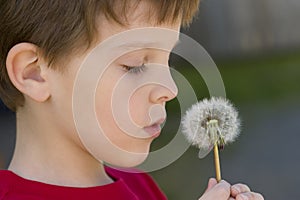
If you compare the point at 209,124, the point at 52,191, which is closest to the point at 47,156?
the point at 52,191

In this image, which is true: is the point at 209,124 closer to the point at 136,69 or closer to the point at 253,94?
the point at 136,69

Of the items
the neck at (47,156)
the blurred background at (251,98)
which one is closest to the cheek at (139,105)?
the neck at (47,156)

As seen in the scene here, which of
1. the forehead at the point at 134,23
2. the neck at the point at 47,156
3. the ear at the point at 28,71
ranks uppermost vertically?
the forehead at the point at 134,23

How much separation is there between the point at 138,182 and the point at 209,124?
307 millimetres

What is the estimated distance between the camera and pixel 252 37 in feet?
20.9

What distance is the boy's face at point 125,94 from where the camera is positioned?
1.18 metres

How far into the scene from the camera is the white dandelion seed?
118 cm

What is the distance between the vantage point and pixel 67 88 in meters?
1.20

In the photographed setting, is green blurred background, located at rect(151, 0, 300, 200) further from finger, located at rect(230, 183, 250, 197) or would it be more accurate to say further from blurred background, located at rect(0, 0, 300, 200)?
finger, located at rect(230, 183, 250, 197)

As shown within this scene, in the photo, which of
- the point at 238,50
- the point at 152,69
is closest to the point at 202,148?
the point at 152,69

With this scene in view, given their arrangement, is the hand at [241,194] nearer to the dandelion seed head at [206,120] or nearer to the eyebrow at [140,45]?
the dandelion seed head at [206,120]

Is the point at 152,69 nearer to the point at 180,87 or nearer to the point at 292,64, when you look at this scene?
the point at 180,87

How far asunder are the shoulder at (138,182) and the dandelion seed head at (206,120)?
236 millimetres

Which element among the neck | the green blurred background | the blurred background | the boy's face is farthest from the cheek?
the blurred background
